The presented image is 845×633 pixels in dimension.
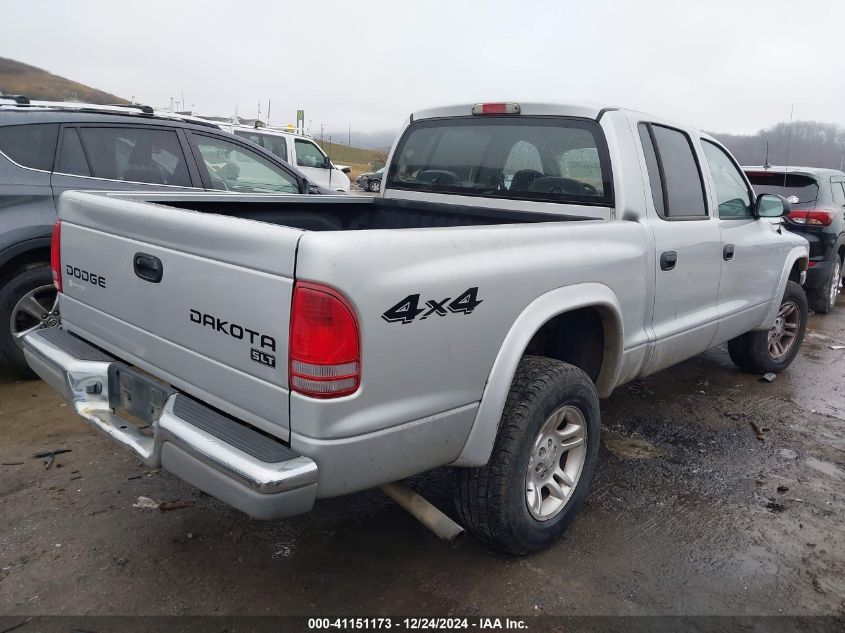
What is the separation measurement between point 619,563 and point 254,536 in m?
1.57

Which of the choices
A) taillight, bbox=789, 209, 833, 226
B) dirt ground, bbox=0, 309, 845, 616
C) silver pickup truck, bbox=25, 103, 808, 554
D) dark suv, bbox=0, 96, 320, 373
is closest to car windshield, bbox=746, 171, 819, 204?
taillight, bbox=789, 209, 833, 226

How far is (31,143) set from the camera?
4535 millimetres

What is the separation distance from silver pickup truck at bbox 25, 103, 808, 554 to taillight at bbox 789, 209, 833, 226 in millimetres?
4255

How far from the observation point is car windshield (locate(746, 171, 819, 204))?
7695 mm

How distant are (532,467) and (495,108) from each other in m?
2.06

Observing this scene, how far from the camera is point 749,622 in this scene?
98.3 inches

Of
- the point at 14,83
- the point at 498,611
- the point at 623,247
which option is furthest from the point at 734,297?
the point at 14,83

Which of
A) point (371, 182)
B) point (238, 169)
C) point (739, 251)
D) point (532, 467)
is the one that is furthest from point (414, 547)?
point (371, 182)

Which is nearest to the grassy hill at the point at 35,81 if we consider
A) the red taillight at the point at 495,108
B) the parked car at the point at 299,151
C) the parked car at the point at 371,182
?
the parked car at the point at 371,182

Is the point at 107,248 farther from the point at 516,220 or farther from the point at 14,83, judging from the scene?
the point at 14,83

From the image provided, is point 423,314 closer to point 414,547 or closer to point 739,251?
point 414,547

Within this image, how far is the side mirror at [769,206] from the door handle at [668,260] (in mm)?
1341

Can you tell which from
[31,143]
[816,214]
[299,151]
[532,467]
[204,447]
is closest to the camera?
[204,447]

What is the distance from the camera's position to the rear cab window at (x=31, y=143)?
4445 millimetres
